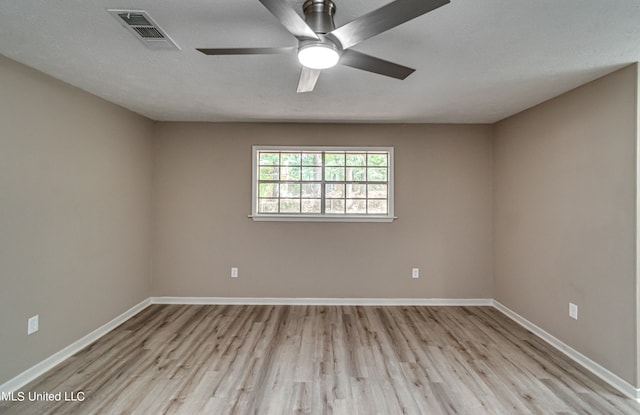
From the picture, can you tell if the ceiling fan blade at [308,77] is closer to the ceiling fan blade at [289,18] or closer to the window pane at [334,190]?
the ceiling fan blade at [289,18]

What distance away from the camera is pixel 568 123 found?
8.76 feet

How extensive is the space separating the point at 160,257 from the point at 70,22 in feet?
9.42

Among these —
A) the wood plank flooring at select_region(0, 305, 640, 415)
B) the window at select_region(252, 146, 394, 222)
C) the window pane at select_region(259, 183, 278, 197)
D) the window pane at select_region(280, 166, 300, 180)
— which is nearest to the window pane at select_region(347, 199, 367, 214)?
the window at select_region(252, 146, 394, 222)

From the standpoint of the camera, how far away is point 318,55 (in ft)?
4.66

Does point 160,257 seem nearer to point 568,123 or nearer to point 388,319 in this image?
point 388,319

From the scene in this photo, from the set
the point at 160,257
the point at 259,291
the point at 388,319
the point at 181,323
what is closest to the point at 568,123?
the point at 388,319

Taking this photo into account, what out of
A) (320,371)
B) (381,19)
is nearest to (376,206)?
(320,371)

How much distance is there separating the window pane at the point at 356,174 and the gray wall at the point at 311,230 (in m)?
0.39

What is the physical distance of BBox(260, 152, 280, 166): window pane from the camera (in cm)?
395

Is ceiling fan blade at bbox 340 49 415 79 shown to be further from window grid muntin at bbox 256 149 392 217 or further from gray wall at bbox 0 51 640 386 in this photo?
window grid muntin at bbox 256 149 392 217

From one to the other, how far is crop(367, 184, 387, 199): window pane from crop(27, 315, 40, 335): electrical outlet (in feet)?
11.5

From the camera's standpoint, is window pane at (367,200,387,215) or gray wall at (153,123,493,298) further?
window pane at (367,200,387,215)

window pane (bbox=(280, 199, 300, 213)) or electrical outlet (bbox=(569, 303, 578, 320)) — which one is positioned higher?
window pane (bbox=(280, 199, 300, 213))

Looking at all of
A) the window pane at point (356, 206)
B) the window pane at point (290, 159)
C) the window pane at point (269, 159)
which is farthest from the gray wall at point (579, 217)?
the window pane at point (269, 159)
